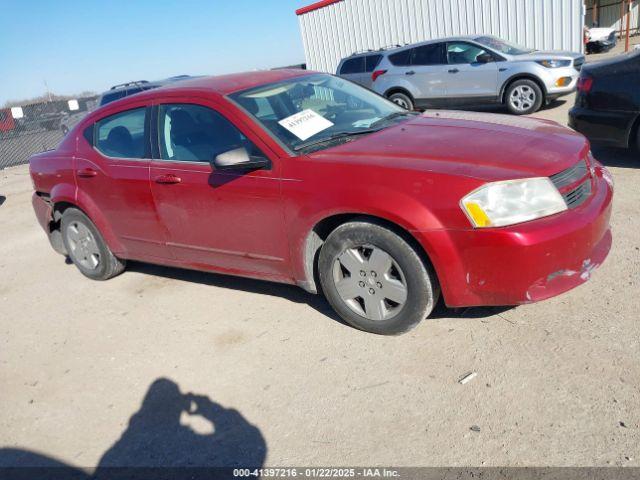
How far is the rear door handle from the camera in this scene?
473 cm

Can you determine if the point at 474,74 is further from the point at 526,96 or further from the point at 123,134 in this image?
the point at 123,134

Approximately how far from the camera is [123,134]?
460 centimetres

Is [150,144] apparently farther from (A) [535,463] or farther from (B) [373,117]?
(A) [535,463]

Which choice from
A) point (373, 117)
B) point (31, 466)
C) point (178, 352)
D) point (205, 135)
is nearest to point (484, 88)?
point (373, 117)

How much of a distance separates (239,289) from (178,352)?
948 mm

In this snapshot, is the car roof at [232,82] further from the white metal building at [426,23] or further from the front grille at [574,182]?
the white metal building at [426,23]

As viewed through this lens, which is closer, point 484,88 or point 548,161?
point 548,161

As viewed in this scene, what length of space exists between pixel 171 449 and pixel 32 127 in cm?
1850

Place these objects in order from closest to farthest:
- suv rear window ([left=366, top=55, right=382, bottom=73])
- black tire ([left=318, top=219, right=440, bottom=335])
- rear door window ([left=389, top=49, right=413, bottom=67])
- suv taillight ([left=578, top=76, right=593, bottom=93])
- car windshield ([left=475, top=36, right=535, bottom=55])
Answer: black tire ([left=318, top=219, right=440, bottom=335]) < suv taillight ([left=578, top=76, right=593, bottom=93]) < car windshield ([left=475, top=36, right=535, bottom=55]) < rear door window ([left=389, top=49, right=413, bottom=67]) < suv rear window ([left=366, top=55, right=382, bottom=73])

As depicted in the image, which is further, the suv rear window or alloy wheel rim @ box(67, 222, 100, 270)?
the suv rear window

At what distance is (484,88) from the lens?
11.1 m

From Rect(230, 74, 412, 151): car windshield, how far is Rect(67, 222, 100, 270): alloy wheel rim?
86.9 inches

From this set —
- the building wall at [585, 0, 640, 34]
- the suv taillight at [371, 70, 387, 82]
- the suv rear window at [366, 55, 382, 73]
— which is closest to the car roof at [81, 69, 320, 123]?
the suv taillight at [371, 70, 387, 82]

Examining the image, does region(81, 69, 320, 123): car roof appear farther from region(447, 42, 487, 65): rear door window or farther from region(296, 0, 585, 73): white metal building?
region(296, 0, 585, 73): white metal building
